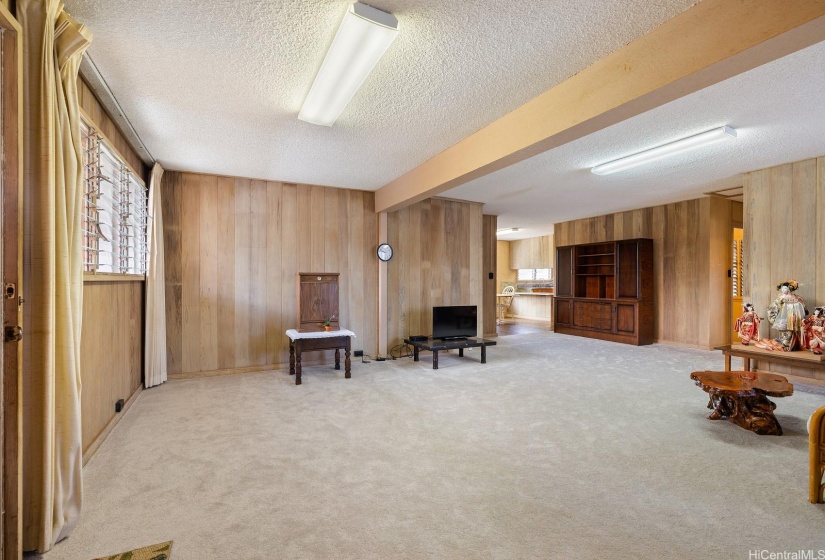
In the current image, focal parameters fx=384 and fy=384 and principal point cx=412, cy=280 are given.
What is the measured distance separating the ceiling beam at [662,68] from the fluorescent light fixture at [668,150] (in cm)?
185

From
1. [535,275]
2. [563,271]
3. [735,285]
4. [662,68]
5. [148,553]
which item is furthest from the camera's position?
[535,275]

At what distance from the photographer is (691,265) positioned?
662 centimetres

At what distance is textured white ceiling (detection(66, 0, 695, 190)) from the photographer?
186 centimetres

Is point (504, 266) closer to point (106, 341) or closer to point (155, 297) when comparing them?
point (155, 297)

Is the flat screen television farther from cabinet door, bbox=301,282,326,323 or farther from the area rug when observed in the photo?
the area rug

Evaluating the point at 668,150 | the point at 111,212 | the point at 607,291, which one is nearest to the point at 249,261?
the point at 111,212

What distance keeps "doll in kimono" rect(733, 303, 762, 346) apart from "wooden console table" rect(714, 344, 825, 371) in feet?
0.37

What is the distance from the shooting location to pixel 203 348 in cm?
468

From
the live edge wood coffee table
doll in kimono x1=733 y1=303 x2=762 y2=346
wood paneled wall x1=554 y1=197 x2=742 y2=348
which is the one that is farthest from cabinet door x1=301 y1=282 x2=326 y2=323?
wood paneled wall x1=554 y1=197 x2=742 y2=348

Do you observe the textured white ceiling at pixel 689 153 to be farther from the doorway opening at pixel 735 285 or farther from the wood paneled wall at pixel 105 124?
the wood paneled wall at pixel 105 124

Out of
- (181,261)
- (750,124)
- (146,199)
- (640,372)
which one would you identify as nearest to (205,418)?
(181,261)

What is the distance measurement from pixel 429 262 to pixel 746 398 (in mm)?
4026

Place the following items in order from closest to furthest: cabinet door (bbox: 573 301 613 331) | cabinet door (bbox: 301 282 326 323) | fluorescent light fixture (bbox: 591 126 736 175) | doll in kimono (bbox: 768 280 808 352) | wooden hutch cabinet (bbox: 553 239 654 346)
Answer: fluorescent light fixture (bbox: 591 126 736 175) → doll in kimono (bbox: 768 280 808 352) → cabinet door (bbox: 301 282 326 323) → wooden hutch cabinet (bbox: 553 239 654 346) → cabinet door (bbox: 573 301 613 331)

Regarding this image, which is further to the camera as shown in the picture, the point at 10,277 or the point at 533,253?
the point at 533,253
